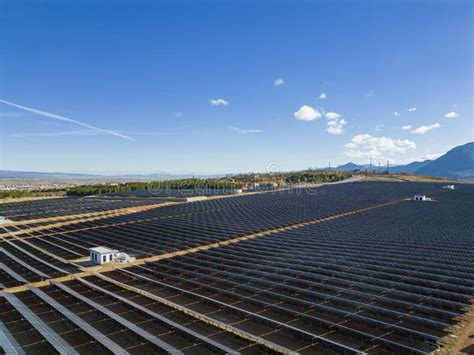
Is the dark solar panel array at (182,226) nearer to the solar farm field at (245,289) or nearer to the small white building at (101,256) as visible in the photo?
the solar farm field at (245,289)

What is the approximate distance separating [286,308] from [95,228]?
3680cm

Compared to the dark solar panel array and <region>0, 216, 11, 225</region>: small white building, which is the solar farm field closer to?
the dark solar panel array

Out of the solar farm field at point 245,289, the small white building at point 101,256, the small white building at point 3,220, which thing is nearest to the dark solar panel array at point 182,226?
the solar farm field at point 245,289

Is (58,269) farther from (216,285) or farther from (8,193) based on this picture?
(8,193)

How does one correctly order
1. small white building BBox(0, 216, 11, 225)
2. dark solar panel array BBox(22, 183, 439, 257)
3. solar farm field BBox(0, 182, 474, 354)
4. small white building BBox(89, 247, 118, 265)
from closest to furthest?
1. solar farm field BBox(0, 182, 474, 354)
2. small white building BBox(89, 247, 118, 265)
3. dark solar panel array BBox(22, 183, 439, 257)
4. small white building BBox(0, 216, 11, 225)

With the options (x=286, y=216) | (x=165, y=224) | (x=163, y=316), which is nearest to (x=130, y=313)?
(x=163, y=316)

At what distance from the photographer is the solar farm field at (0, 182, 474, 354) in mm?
14117

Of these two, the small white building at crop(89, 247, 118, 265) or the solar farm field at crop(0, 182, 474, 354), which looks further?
the small white building at crop(89, 247, 118, 265)

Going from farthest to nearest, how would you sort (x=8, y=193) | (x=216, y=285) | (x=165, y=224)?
(x=8, y=193), (x=165, y=224), (x=216, y=285)

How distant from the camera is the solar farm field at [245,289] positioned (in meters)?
14.1

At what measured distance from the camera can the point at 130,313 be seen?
57.0 feet

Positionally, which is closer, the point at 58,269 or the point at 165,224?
the point at 58,269

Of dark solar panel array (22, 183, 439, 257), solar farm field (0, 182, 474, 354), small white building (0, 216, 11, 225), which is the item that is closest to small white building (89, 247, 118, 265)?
solar farm field (0, 182, 474, 354)

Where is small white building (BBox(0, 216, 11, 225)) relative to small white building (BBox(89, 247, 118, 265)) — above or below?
above
